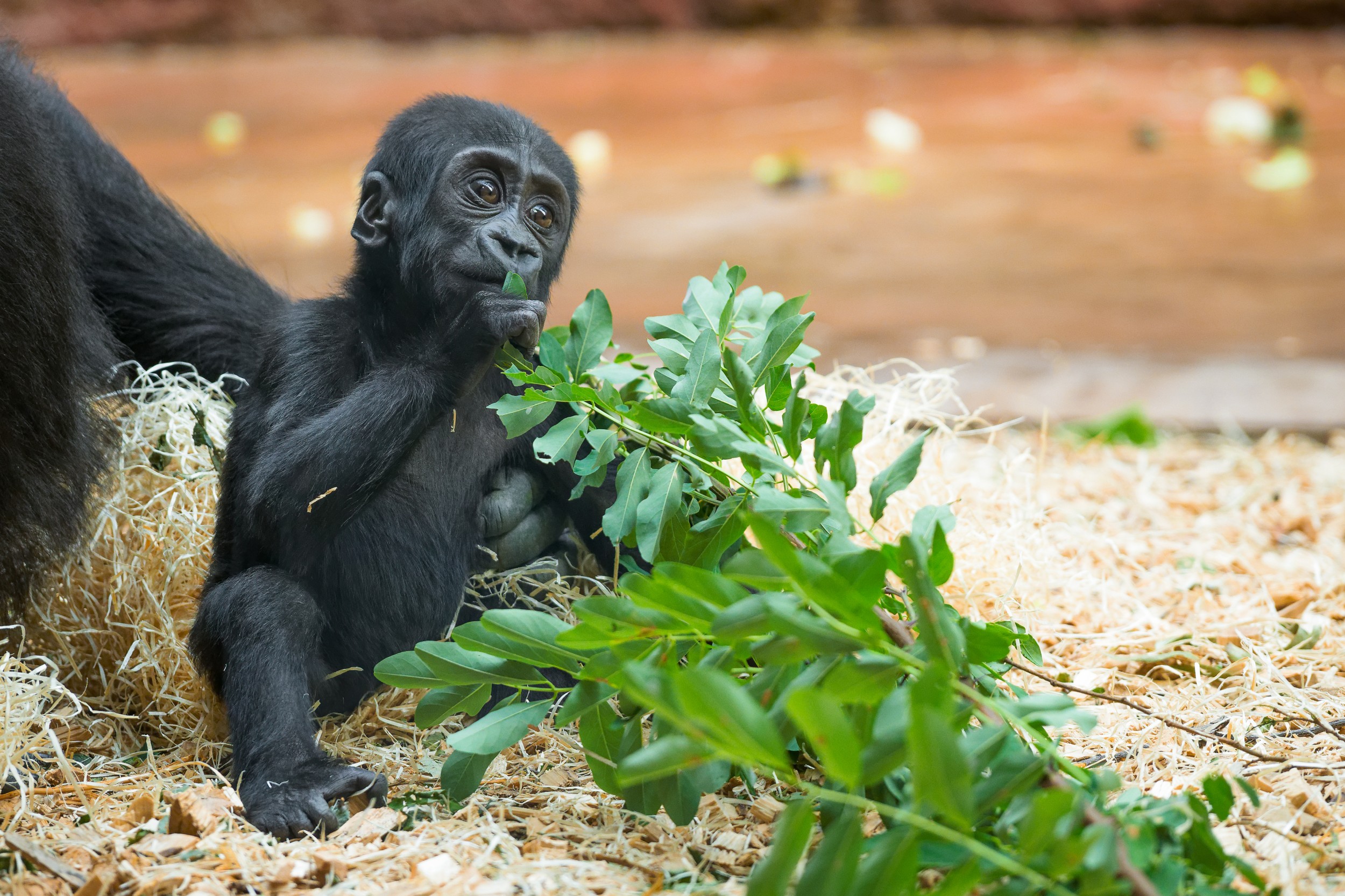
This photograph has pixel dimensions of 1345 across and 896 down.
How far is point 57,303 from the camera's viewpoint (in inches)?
89.4

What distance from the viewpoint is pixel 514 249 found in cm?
212

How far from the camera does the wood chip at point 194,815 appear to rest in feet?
5.91

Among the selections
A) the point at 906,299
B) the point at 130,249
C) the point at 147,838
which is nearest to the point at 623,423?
the point at 147,838

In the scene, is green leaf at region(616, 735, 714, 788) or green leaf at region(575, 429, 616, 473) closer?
green leaf at region(616, 735, 714, 788)

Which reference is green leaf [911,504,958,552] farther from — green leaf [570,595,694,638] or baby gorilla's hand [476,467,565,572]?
baby gorilla's hand [476,467,565,572]

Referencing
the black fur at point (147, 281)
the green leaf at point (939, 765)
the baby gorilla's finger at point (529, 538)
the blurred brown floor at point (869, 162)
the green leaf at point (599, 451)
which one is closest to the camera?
the green leaf at point (939, 765)

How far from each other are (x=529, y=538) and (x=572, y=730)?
366mm

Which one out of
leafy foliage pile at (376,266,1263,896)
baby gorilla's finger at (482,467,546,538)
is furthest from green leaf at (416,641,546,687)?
baby gorilla's finger at (482,467,546,538)

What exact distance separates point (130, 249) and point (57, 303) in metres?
0.80

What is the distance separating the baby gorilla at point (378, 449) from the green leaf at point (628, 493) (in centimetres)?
26

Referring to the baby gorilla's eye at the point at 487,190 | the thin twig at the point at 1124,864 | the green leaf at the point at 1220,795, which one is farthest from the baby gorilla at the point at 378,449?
the green leaf at the point at 1220,795

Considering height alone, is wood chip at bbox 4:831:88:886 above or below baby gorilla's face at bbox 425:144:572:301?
below

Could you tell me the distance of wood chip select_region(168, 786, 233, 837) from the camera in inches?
70.9

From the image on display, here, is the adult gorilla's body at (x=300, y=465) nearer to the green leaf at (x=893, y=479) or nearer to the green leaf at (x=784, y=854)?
the green leaf at (x=893, y=479)
